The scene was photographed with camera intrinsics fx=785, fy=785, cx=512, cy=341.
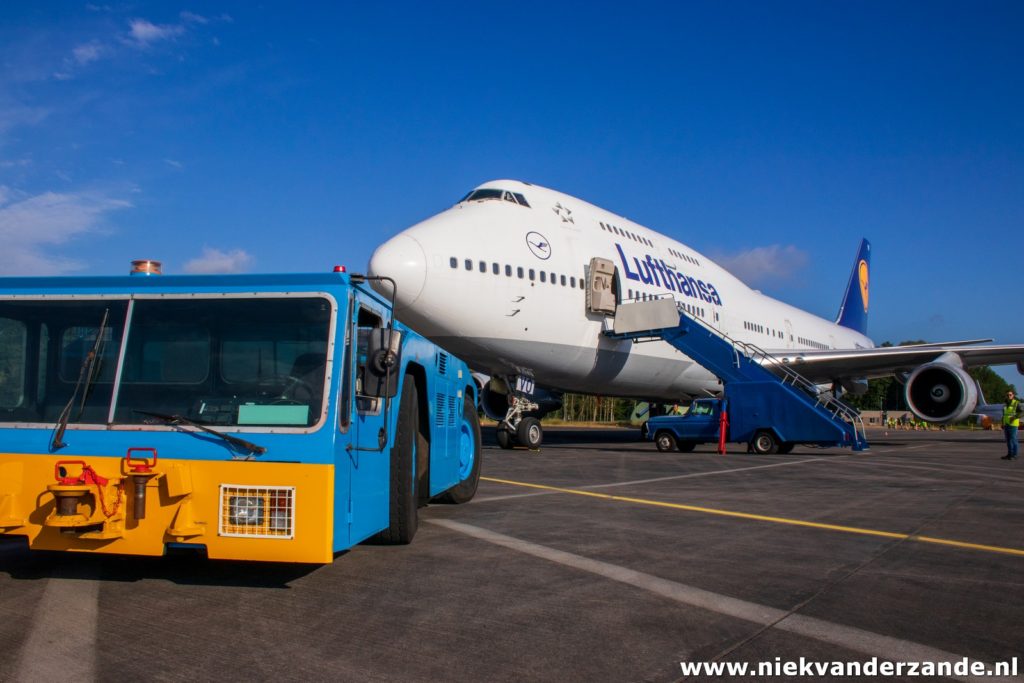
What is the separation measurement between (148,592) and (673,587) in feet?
10.2

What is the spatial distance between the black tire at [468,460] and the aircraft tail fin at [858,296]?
36049 millimetres

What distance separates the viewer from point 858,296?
41219 millimetres

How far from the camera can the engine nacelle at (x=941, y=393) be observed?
20734 millimetres

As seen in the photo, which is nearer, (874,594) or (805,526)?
(874,594)

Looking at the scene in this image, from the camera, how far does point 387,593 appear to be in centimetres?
460

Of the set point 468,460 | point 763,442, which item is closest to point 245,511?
point 468,460

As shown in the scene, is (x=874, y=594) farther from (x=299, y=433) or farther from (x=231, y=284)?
(x=231, y=284)

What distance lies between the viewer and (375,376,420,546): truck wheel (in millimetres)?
5465

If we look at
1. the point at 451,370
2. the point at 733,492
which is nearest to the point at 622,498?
the point at 733,492

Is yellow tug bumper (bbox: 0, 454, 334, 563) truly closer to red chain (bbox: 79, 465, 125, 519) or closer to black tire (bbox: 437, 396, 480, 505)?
red chain (bbox: 79, 465, 125, 519)

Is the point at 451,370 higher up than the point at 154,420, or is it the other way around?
the point at 451,370

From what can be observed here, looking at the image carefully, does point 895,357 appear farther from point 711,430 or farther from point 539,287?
point 539,287

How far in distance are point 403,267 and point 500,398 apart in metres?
6.39

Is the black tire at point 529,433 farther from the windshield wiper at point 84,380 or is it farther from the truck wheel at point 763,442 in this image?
the windshield wiper at point 84,380
